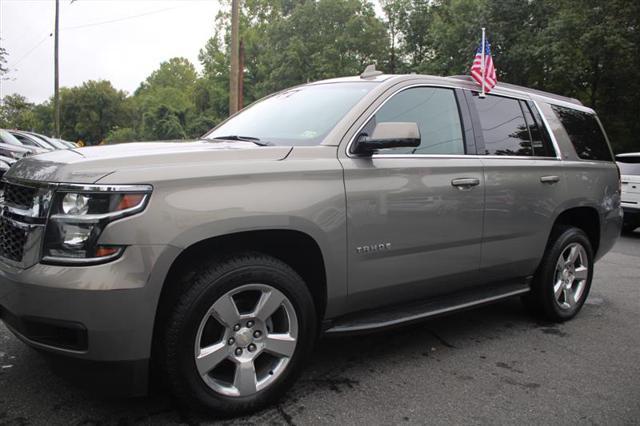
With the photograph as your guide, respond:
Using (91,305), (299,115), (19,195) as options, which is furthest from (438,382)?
(19,195)

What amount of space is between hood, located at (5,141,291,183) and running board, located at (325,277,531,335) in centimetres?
104

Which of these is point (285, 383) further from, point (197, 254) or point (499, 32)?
point (499, 32)

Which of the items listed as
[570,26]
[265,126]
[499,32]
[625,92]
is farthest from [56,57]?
[265,126]

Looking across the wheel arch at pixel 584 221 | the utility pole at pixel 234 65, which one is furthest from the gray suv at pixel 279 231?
the utility pole at pixel 234 65

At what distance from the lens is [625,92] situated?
68.0 ft

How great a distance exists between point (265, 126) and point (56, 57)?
30111 mm

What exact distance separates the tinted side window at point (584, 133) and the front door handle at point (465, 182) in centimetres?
148

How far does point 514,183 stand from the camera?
3727 millimetres

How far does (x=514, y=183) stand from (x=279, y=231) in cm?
195

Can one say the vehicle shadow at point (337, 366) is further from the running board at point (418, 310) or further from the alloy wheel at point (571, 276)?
the alloy wheel at point (571, 276)

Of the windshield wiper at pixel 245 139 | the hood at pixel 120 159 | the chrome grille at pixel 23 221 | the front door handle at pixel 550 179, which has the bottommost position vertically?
the chrome grille at pixel 23 221

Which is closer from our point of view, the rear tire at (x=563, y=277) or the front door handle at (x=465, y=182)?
the front door handle at (x=465, y=182)

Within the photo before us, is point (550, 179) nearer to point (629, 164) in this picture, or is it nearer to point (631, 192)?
point (631, 192)

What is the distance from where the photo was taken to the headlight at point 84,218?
2.19m
